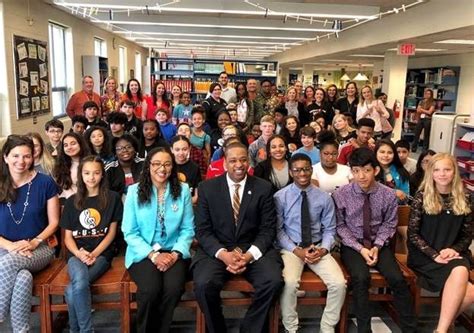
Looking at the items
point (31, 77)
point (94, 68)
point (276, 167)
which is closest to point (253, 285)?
point (276, 167)

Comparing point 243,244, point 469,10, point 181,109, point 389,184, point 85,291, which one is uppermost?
point 469,10

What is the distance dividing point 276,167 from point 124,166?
4.15 feet

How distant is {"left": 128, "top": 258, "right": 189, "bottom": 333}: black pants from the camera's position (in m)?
2.43

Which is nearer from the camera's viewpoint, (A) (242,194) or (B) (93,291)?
(B) (93,291)

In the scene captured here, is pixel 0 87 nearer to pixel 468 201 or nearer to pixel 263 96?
pixel 263 96

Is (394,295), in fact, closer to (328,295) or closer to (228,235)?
(328,295)

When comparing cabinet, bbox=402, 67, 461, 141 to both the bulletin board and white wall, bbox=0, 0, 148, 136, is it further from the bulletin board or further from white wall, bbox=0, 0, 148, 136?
the bulletin board

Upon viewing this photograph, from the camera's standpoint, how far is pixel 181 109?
19.7 feet

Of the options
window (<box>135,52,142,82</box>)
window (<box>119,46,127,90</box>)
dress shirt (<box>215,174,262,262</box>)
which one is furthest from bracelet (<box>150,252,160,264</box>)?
window (<box>135,52,142,82</box>)

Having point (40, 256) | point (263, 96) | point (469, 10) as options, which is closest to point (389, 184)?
point (40, 256)

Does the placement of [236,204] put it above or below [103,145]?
below

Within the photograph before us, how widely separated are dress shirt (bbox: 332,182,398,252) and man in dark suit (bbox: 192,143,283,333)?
0.49 m

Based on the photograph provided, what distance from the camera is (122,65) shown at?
47.4 feet

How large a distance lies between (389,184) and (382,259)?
92cm
